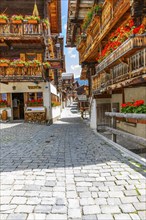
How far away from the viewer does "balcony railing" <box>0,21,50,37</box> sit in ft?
44.8

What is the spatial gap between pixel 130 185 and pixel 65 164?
6.41 feet

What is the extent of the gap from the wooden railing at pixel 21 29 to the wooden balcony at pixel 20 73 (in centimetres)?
267

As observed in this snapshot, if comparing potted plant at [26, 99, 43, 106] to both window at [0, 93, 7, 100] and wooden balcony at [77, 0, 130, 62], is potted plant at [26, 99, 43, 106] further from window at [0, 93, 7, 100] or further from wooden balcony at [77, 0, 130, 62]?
wooden balcony at [77, 0, 130, 62]

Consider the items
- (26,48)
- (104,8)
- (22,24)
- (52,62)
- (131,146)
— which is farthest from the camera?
(26,48)

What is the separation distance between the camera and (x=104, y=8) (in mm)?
8516

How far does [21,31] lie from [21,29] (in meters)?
0.15

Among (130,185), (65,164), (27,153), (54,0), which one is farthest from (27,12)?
(130,185)

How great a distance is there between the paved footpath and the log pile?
9475mm

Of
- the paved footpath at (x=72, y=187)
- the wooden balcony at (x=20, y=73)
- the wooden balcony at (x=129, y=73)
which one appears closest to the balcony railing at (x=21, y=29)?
the wooden balcony at (x=20, y=73)

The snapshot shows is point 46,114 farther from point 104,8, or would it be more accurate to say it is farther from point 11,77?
point 104,8

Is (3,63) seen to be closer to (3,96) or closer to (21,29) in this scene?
(21,29)

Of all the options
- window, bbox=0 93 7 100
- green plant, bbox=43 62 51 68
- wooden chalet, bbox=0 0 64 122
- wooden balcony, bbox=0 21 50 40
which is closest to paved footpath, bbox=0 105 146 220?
wooden chalet, bbox=0 0 64 122

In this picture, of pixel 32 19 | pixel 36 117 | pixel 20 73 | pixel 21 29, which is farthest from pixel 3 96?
pixel 32 19

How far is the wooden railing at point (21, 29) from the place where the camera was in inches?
538
